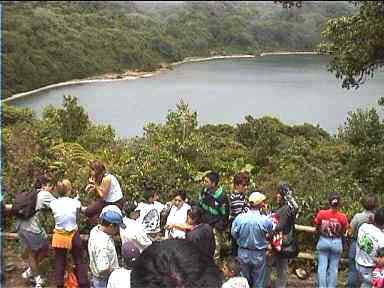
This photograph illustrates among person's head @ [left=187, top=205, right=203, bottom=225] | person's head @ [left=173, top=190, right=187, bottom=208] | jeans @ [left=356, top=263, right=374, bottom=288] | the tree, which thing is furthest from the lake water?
jeans @ [left=356, top=263, right=374, bottom=288]

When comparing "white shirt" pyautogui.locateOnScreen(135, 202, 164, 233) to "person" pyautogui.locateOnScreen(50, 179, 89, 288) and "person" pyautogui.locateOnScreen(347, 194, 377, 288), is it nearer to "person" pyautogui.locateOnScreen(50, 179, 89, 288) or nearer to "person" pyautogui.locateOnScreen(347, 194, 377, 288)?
"person" pyautogui.locateOnScreen(50, 179, 89, 288)

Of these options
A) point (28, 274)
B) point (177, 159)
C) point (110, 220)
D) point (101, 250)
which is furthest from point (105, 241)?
point (177, 159)

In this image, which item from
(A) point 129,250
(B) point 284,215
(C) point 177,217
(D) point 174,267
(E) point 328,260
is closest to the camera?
(D) point 174,267

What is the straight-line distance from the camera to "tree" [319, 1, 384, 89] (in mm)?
8273

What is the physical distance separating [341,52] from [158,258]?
24.4 feet

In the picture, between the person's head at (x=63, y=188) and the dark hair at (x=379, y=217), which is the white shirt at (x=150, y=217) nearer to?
the person's head at (x=63, y=188)

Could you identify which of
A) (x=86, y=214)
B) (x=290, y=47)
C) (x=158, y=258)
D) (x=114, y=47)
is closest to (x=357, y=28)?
(x=86, y=214)

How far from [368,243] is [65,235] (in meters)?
2.31

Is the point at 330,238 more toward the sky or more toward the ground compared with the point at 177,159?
more toward the sky

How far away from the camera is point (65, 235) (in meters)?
5.10

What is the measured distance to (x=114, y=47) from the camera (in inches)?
3019

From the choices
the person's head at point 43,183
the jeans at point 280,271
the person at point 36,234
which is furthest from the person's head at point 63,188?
the jeans at point 280,271

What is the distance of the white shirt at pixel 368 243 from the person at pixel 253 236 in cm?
66

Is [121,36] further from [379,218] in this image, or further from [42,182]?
[379,218]
